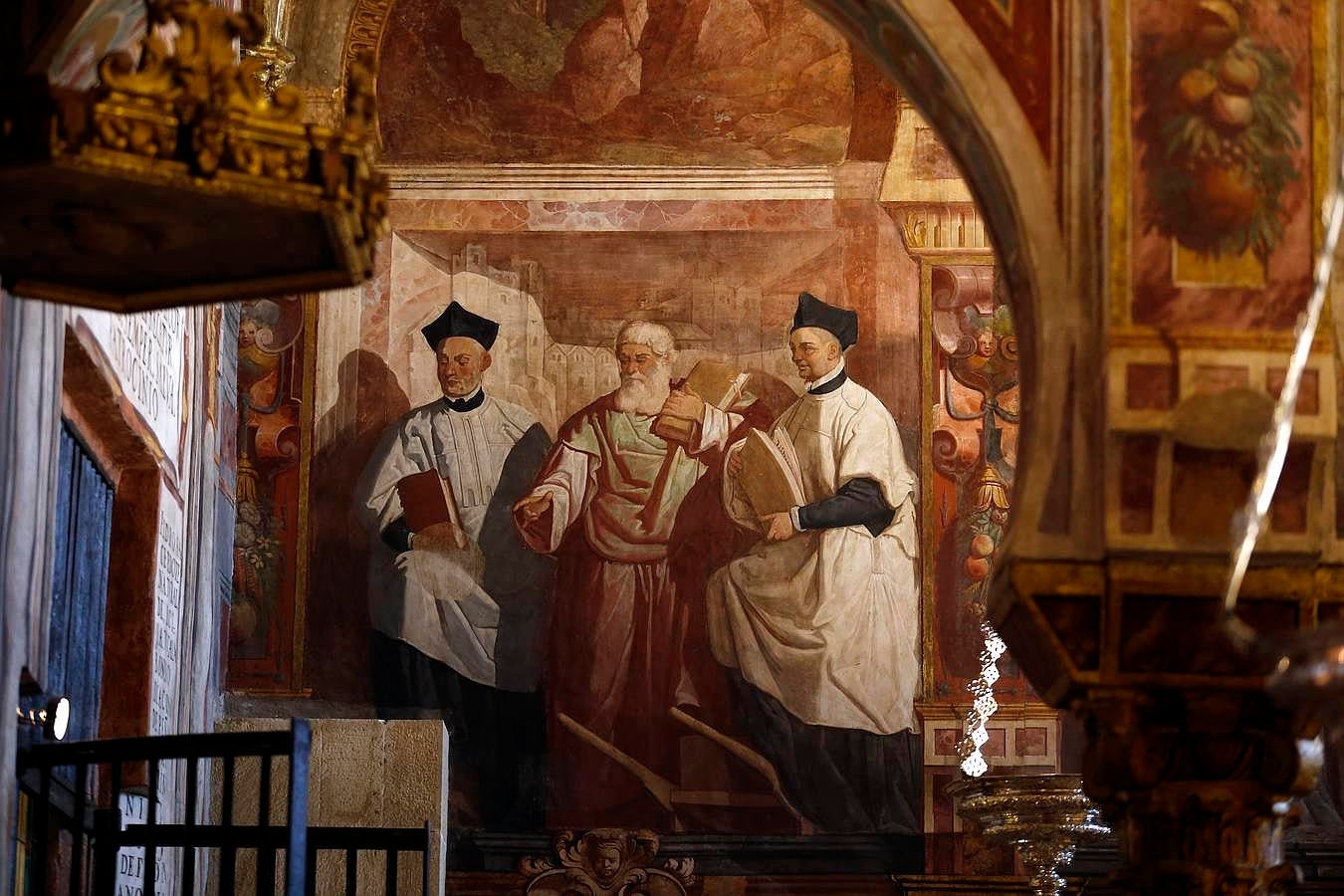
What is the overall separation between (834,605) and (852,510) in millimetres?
610

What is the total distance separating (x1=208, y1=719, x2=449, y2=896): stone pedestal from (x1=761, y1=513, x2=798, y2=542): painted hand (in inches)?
A: 104

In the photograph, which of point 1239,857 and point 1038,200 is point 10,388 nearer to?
point 1038,200

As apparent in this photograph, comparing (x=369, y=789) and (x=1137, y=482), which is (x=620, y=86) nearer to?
(x=369, y=789)

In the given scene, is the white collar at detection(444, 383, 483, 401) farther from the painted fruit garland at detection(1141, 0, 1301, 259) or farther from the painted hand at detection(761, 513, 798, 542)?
the painted fruit garland at detection(1141, 0, 1301, 259)

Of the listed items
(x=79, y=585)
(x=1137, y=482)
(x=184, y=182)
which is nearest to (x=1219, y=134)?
(x=1137, y=482)

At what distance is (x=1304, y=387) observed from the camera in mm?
6363

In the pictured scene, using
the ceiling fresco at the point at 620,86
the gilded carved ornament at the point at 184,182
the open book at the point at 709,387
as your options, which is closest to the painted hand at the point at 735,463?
the open book at the point at 709,387

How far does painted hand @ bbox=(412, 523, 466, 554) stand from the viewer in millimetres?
12852

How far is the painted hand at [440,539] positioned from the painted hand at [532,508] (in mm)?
371

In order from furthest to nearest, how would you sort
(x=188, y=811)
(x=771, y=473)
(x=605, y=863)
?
(x=771, y=473) → (x=605, y=863) → (x=188, y=811)

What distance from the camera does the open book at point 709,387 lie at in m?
13.2

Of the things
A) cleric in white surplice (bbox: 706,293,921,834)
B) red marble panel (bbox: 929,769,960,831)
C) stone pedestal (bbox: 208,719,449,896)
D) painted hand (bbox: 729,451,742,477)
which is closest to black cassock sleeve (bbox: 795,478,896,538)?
cleric in white surplice (bbox: 706,293,921,834)

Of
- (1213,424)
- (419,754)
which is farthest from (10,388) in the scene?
(419,754)

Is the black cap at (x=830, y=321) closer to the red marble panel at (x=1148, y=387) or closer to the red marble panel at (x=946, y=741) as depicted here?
the red marble panel at (x=946, y=741)
